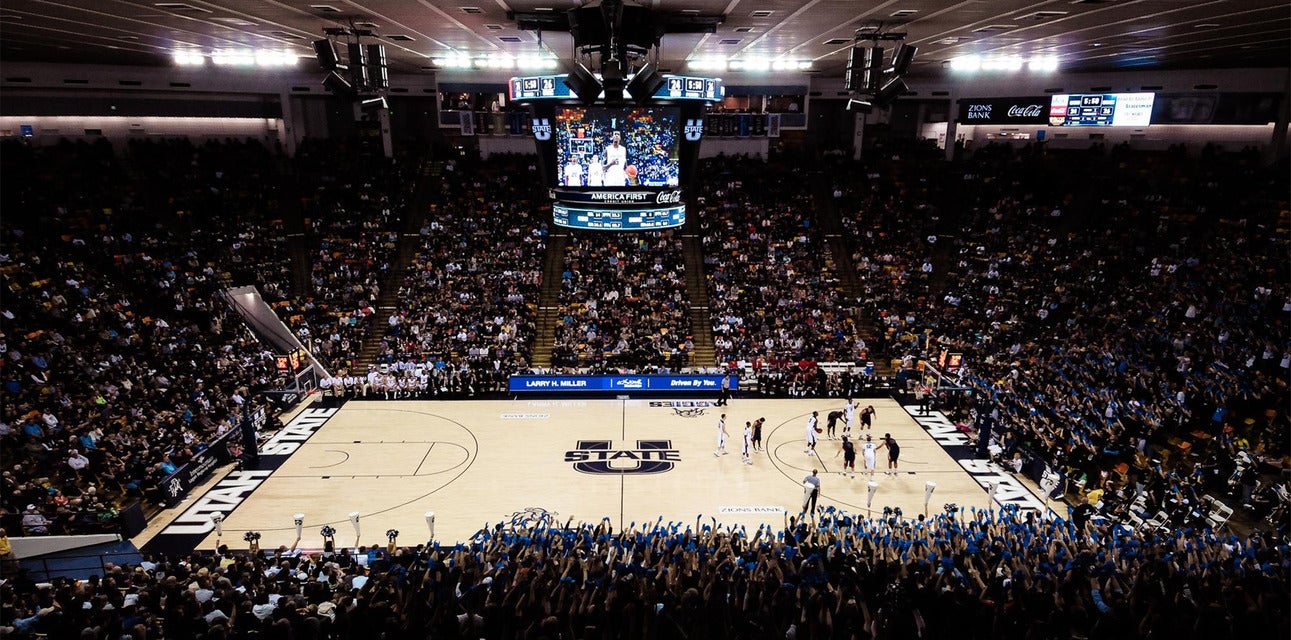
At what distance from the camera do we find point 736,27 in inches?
635

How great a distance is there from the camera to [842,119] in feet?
130

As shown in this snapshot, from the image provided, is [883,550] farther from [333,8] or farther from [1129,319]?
[1129,319]

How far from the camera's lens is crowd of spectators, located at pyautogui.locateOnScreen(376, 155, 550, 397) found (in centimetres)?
2558

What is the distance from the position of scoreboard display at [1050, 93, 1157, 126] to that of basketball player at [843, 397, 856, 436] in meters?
13.6

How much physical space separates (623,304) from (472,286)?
6710mm

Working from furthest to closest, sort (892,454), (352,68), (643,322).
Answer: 1. (643,322)
2. (892,454)
3. (352,68)

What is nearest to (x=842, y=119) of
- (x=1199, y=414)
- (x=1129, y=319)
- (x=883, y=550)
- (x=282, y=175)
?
(x=1129, y=319)

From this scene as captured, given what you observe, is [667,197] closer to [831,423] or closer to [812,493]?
[812,493]

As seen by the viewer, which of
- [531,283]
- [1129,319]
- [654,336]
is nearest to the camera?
[1129,319]

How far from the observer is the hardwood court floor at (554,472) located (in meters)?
16.0

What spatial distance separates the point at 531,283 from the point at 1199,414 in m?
23.5

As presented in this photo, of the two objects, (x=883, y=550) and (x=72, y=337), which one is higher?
(x=72, y=337)

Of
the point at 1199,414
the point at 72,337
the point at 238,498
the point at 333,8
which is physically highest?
the point at 333,8

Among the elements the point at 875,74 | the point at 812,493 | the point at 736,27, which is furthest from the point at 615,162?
the point at 812,493
